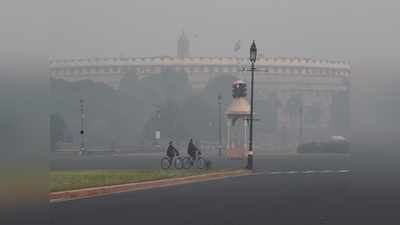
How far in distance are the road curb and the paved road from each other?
93 centimetres

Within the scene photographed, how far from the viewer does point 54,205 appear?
16.1m

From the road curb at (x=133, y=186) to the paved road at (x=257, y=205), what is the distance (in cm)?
93

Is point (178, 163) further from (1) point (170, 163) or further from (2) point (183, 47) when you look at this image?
(2) point (183, 47)

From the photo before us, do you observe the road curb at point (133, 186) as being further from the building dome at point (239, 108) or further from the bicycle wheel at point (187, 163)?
the building dome at point (239, 108)

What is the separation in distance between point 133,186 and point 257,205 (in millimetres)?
7730

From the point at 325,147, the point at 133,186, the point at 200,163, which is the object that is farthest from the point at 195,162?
the point at 325,147

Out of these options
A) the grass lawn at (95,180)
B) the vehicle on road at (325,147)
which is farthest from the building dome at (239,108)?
the grass lawn at (95,180)

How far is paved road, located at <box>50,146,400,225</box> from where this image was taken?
9.51 m

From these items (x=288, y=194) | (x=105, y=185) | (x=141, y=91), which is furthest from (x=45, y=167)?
(x=141, y=91)

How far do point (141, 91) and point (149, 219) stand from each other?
9940 cm

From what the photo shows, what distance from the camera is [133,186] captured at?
71.7 ft

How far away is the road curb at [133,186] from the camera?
59.4 feet

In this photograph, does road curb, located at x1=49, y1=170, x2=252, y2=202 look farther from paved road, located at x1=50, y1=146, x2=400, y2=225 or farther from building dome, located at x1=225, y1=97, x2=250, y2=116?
building dome, located at x1=225, y1=97, x2=250, y2=116

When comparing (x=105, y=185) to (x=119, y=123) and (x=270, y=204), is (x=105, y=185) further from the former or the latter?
(x=119, y=123)
